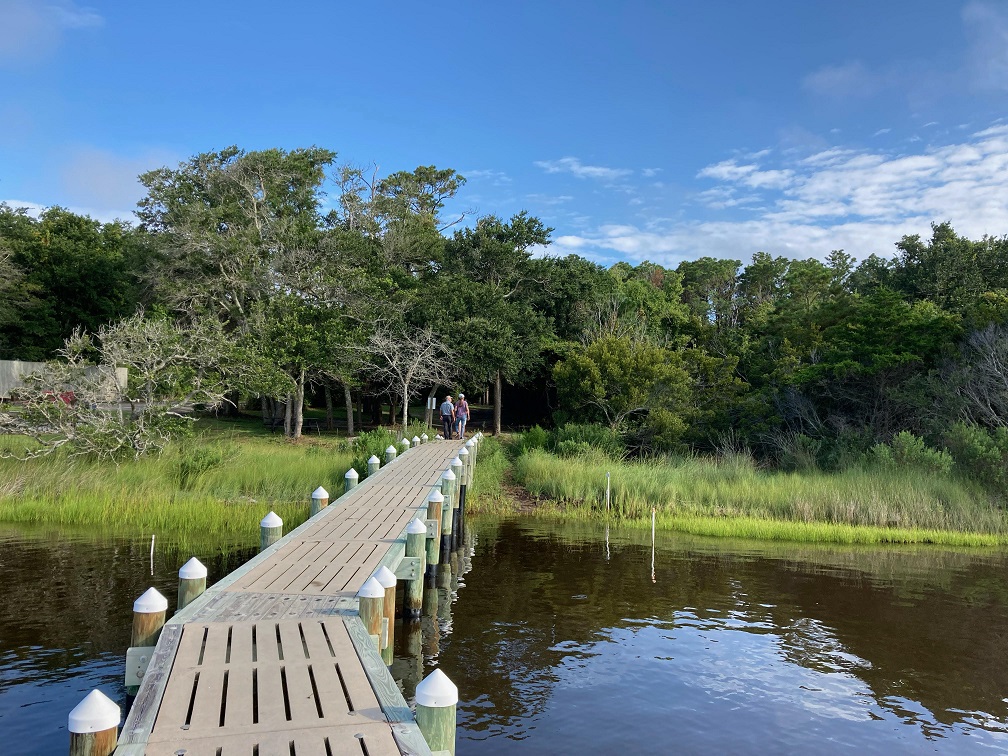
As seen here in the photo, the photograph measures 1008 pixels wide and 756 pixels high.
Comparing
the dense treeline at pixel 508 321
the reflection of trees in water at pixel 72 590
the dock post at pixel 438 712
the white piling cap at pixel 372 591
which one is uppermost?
the dense treeline at pixel 508 321

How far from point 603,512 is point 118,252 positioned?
34457mm

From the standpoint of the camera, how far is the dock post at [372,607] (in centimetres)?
617

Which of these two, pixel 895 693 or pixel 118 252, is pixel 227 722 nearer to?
pixel 895 693

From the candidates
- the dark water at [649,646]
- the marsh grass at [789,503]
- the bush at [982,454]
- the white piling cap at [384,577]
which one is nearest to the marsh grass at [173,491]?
the dark water at [649,646]

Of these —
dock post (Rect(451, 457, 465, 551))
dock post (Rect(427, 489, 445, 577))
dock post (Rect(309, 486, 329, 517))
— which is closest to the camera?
dock post (Rect(427, 489, 445, 577))

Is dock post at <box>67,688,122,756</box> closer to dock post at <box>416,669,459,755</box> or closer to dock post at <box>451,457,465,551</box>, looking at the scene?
dock post at <box>416,669,459,755</box>

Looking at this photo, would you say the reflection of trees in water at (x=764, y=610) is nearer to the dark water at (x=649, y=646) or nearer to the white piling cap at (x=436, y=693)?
the dark water at (x=649, y=646)

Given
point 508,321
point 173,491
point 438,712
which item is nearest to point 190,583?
point 438,712

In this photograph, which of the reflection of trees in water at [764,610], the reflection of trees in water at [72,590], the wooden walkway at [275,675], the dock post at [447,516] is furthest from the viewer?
the dock post at [447,516]

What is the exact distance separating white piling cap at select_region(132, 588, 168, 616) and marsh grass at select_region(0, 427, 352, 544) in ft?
25.8

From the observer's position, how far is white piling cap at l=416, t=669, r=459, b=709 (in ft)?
13.8

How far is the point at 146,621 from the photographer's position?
5707 millimetres

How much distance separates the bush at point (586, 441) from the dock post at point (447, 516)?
10744 millimetres

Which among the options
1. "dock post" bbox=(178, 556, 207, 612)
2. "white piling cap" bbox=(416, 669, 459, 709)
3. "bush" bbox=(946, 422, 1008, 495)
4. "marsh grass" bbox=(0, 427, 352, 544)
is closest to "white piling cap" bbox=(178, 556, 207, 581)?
"dock post" bbox=(178, 556, 207, 612)
